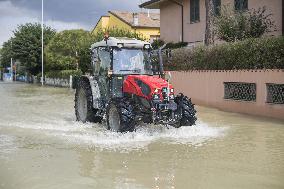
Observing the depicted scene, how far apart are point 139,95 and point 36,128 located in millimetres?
3343

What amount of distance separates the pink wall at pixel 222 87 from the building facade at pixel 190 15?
13.1 ft

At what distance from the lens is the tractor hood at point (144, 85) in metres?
10.2

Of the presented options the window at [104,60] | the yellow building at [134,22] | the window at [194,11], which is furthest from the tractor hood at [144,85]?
the yellow building at [134,22]

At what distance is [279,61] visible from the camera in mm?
14695

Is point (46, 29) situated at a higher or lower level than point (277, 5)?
higher

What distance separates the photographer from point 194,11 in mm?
26359

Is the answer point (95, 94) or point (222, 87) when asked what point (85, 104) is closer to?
point (95, 94)

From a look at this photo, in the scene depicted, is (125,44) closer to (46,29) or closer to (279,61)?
(279,61)

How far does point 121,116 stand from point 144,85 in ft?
3.02

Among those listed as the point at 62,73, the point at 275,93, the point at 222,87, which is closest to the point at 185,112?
the point at 275,93

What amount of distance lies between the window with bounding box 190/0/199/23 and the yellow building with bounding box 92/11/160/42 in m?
21.8

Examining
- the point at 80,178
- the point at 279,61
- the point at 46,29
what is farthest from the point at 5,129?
the point at 46,29

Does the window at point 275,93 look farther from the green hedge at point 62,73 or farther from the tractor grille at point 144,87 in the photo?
the green hedge at point 62,73

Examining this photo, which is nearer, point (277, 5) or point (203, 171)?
point (203, 171)
